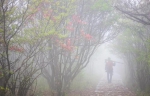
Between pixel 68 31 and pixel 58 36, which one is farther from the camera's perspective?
pixel 68 31

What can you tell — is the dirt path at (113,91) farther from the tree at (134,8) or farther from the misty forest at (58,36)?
the tree at (134,8)

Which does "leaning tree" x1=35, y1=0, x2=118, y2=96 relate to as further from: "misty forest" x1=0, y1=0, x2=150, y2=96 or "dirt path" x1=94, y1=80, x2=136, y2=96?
"dirt path" x1=94, y1=80, x2=136, y2=96

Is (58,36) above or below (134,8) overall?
below

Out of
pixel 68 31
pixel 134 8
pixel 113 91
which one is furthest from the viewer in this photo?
pixel 113 91

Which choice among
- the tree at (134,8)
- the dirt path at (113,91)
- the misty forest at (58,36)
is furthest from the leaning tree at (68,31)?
the dirt path at (113,91)

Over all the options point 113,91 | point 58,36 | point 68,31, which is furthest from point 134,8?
point 113,91

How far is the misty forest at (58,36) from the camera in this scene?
660cm

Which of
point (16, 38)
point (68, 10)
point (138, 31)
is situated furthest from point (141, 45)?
point (16, 38)

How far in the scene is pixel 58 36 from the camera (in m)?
7.74

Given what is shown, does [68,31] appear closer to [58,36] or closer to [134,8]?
[58,36]

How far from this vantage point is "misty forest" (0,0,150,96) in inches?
260

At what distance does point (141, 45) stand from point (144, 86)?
9.32ft

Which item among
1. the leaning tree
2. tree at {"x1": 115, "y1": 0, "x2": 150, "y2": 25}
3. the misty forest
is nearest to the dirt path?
the misty forest

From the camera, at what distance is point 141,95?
10219mm
